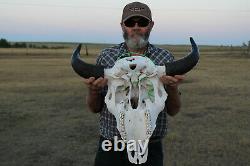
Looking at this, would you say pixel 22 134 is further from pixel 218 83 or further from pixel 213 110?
pixel 218 83

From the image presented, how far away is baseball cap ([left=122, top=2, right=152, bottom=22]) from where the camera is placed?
14.5 ft

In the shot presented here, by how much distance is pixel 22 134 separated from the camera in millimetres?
10812

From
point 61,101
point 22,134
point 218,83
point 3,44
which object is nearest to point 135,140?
point 22,134

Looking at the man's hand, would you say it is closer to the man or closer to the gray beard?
the man

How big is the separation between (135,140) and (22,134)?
762cm

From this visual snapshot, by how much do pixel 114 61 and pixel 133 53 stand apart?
0.81 ft

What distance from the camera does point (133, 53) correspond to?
440 cm

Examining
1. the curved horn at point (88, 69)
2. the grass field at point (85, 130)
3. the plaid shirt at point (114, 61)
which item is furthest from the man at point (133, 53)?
the grass field at point (85, 130)

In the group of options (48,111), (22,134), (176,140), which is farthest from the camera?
(48,111)

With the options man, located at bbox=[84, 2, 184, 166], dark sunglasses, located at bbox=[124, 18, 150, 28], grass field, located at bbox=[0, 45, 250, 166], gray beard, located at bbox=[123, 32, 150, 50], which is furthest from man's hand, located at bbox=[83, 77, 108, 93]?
grass field, located at bbox=[0, 45, 250, 166]

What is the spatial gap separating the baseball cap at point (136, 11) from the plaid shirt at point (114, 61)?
33 cm

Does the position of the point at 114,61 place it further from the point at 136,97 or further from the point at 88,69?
the point at 136,97

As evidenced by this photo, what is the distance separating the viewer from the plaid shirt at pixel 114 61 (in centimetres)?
454

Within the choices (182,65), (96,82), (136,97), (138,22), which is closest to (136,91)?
(136,97)
